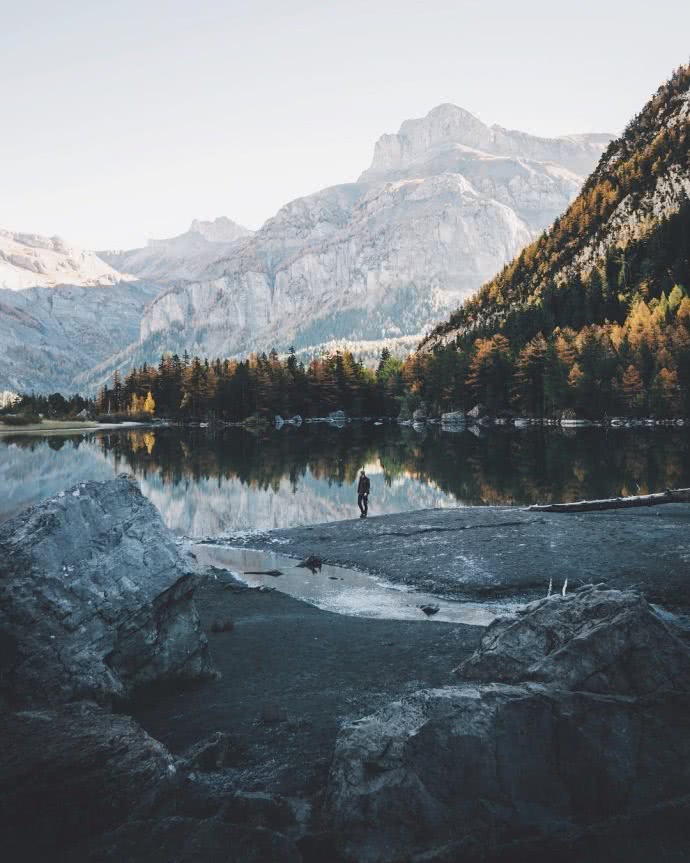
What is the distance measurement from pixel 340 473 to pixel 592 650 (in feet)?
152

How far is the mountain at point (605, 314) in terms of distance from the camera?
107 meters

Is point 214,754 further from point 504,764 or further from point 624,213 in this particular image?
point 624,213

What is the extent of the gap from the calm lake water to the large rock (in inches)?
809

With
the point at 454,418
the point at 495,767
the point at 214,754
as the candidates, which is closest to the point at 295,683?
the point at 214,754

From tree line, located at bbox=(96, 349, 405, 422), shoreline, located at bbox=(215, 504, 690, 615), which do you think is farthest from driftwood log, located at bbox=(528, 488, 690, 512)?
tree line, located at bbox=(96, 349, 405, 422)

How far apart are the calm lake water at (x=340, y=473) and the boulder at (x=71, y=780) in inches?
952

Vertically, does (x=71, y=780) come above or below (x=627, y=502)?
above

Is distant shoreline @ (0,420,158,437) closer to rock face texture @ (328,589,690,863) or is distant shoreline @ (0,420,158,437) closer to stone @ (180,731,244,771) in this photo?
stone @ (180,731,244,771)

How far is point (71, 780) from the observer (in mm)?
7527

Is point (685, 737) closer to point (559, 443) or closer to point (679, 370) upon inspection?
point (559, 443)

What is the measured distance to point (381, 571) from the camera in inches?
922

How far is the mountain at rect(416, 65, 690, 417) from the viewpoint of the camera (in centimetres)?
10744

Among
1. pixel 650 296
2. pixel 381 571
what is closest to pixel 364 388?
pixel 650 296

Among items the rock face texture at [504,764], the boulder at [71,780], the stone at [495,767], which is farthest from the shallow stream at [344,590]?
the boulder at [71,780]
